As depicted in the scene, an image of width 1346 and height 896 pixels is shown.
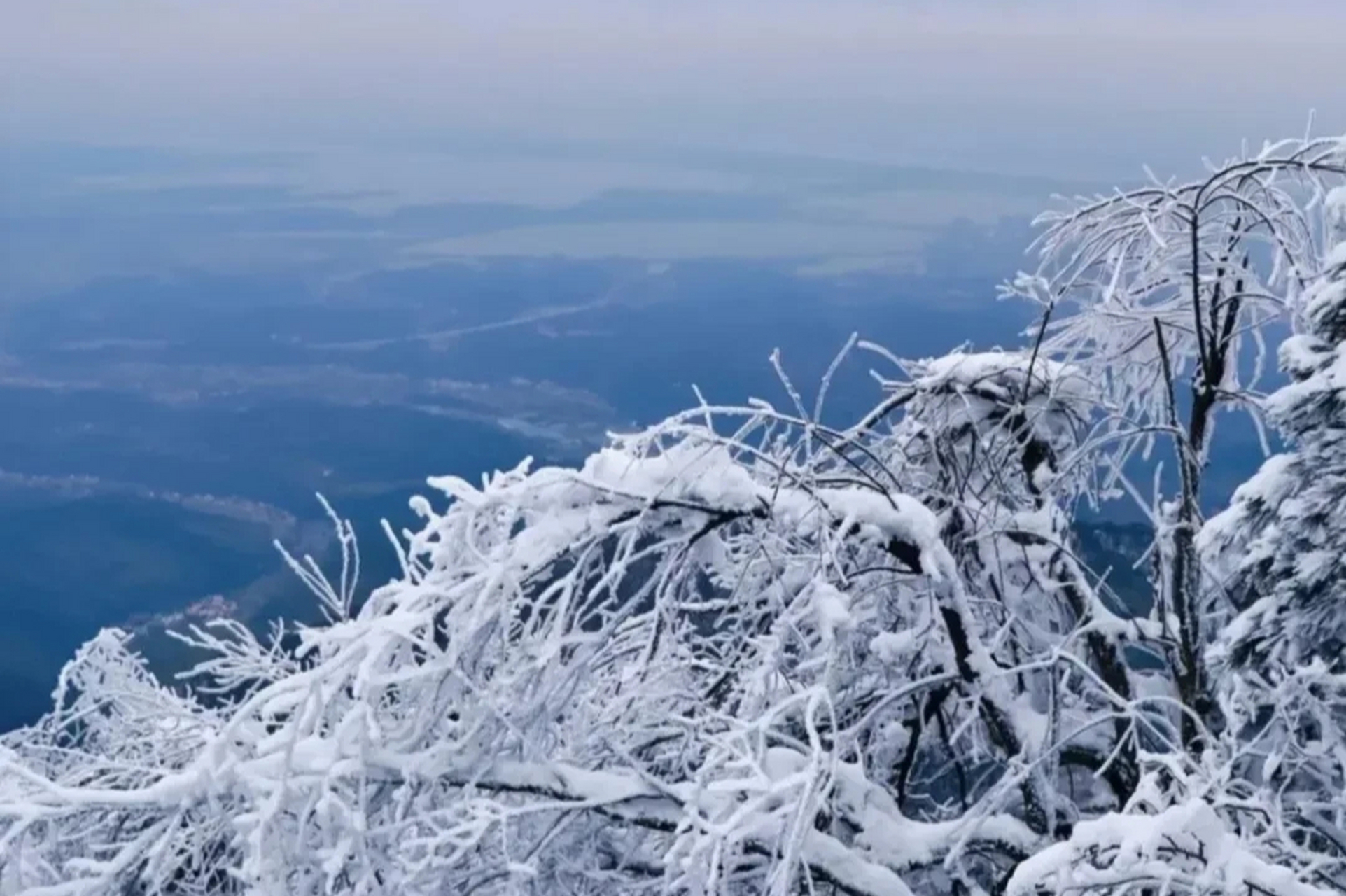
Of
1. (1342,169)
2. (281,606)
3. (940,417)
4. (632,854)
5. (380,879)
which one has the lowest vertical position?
(281,606)

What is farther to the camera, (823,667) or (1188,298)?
(1188,298)

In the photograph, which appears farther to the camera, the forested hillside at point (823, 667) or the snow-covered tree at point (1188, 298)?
the snow-covered tree at point (1188, 298)

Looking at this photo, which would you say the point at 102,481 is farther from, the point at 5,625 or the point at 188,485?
the point at 5,625

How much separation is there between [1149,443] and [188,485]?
18986 cm

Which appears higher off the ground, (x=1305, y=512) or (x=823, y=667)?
(x=1305, y=512)

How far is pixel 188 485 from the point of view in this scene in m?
180

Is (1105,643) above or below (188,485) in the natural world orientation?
above

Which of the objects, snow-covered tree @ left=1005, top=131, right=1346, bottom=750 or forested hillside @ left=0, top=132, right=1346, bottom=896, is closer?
forested hillside @ left=0, top=132, right=1346, bottom=896

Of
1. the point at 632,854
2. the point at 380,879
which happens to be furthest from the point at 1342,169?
the point at 380,879

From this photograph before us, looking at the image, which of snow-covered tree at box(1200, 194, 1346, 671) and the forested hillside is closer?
the forested hillside

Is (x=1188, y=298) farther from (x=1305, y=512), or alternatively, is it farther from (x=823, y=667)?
(x=823, y=667)

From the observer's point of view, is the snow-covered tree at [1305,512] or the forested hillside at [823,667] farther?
the snow-covered tree at [1305,512]

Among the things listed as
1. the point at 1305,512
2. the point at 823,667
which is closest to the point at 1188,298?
the point at 1305,512

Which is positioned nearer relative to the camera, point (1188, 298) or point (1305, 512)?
point (1305, 512)
